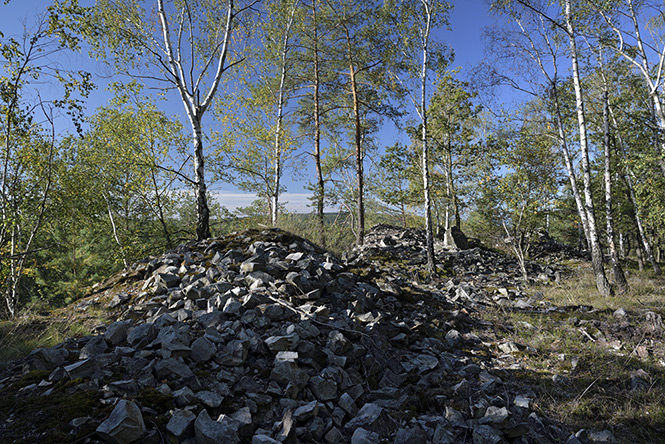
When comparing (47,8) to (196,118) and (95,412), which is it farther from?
(95,412)

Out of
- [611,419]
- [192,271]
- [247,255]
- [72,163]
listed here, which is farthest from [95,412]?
[72,163]

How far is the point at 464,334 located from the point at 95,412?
5.39 metres

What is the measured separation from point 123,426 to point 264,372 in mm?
1321

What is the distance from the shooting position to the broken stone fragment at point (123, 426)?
77.7 inches

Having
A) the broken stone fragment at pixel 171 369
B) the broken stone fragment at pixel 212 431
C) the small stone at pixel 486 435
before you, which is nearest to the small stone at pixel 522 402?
the small stone at pixel 486 435

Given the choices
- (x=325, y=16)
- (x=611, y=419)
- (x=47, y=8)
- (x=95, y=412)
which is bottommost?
(x=611, y=419)

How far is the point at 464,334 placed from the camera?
571 centimetres

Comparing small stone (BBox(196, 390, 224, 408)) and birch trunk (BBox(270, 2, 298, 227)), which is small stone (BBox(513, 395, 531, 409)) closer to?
small stone (BBox(196, 390, 224, 408))

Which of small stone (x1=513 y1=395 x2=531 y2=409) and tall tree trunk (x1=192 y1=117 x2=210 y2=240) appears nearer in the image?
small stone (x1=513 y1=395 x2=531 y2=409)

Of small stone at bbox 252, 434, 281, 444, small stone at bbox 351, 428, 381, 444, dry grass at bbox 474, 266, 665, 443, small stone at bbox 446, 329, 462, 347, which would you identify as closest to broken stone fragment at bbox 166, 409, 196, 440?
small stone at bbox 252, 434, 281, 444

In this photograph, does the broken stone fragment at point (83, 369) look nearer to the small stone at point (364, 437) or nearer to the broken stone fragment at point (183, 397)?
the broken stone fragment at point (183, 397)

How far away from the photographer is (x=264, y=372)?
313 cm

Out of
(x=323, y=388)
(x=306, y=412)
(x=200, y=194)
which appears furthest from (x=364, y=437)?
(x=200, y=194)

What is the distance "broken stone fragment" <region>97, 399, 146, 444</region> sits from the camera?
1.97 m
